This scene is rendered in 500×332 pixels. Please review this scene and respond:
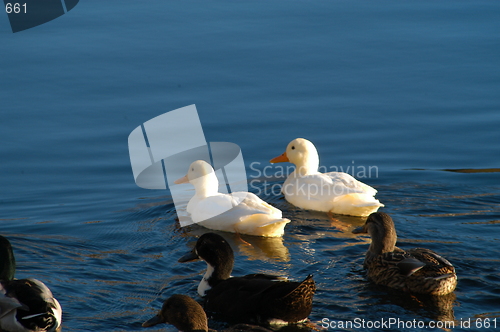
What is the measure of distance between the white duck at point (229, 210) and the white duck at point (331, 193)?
0.81 m

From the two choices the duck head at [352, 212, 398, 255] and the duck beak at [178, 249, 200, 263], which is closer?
the duck beak at [178, 249, 200, 263]

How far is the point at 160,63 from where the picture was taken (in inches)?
548

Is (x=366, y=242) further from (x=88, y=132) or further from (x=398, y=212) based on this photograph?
(x=88, y=132)

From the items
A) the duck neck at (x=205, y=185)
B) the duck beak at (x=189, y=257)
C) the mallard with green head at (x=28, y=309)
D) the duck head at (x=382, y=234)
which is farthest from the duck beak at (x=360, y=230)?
the mallard with green head at (x=28, y=309)

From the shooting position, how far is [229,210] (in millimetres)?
9094

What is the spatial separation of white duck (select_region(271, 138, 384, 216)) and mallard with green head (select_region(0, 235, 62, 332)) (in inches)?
164

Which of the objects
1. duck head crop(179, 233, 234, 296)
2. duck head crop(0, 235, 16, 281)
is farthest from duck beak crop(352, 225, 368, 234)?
duck head crop(0, 235, 16, 281)

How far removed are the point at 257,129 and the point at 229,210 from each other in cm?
313

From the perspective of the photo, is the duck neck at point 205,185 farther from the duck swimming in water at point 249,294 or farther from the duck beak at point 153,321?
the duck beak at point 153,321

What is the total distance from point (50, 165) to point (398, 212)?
16.7ft

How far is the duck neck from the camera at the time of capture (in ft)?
31.8

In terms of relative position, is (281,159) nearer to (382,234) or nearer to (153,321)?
(382,234)

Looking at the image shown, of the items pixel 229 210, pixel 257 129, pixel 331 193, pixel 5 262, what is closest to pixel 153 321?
pixel 5 262

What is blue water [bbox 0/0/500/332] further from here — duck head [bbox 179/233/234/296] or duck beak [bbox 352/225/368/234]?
duck head [bbox 179/233/234/296]
